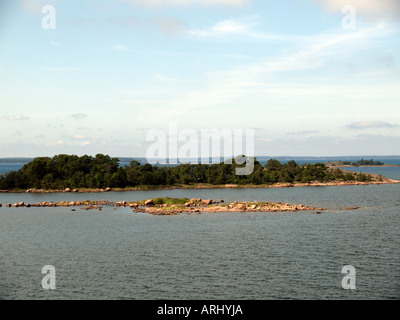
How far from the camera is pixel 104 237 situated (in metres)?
68.8

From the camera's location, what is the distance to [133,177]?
600 feet

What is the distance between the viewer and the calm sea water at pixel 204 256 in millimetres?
40875

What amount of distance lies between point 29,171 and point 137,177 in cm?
4805

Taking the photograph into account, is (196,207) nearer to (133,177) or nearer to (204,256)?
(204,256)

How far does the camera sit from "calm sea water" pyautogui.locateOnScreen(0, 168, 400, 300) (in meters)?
40.9

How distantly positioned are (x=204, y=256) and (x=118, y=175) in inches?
5072

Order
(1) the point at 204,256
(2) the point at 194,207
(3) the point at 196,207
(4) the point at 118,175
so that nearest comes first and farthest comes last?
(1) the point at 204,256 → (2) the point at 194,207 → (3) the point at 196,207 → (4) the point at 118,175

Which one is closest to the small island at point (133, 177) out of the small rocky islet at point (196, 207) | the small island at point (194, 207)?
the small island at point (194, 207)

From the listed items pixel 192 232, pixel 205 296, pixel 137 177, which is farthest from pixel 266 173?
pixel 205 296

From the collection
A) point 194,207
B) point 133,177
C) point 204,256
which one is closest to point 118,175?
point 133,177

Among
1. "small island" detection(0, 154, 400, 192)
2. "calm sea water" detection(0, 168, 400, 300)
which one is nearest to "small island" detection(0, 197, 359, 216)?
"calm sea water" detection(0, 168, 400, 300)

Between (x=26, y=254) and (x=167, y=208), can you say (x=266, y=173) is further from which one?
(x=26, y=254)

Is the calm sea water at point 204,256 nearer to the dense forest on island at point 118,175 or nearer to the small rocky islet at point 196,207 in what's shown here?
the small rocky islet at point 196,207
